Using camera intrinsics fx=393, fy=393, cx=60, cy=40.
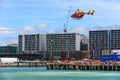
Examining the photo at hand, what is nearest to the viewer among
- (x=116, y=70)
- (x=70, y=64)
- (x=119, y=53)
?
(x=116, y=70)

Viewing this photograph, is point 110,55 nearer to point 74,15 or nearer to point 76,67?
point 76,67

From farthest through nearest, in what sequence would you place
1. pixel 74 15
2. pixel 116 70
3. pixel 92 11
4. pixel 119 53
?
pixel 119 53
pixel 116 70
pixel 92 11
pixel 74 15

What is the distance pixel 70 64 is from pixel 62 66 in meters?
4.31

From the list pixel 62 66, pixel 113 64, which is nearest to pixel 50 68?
pixel 62 66

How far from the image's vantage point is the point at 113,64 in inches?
5851

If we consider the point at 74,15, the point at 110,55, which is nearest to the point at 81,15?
the point at 74,15

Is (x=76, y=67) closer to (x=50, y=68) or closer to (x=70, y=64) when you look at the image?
(x=70, y=64)

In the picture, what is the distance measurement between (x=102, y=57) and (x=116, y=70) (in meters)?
35.7

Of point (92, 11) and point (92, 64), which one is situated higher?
point (92, 11)

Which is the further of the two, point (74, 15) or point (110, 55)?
point (110, 55)

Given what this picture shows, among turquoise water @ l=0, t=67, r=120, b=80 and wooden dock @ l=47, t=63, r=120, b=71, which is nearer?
turquoise water @ l=0, t=67, r=120, b=80

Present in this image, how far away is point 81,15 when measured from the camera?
107500mm
